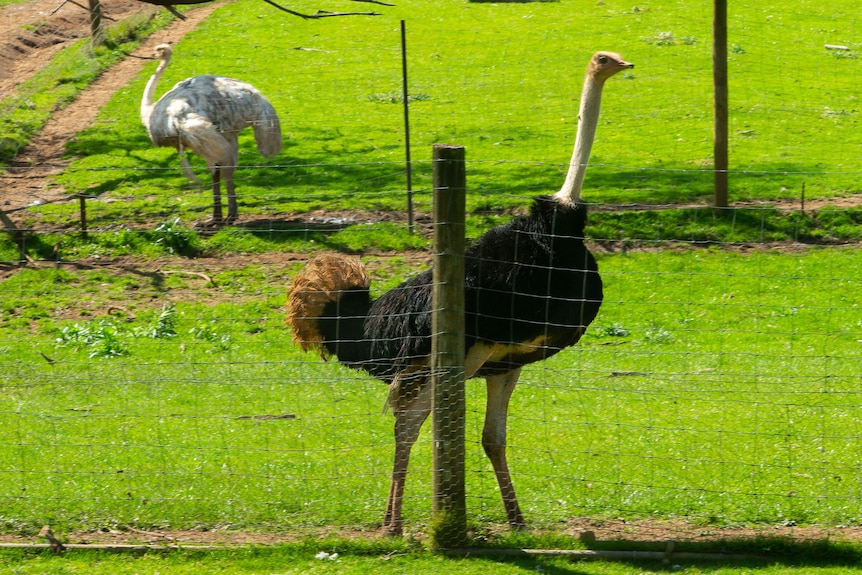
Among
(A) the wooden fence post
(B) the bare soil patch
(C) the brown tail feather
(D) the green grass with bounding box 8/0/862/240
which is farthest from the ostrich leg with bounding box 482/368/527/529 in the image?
(A) the wooden fence post

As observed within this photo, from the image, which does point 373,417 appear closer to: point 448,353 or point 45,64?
point 448,353

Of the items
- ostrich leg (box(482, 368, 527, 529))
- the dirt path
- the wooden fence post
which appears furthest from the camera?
the dirt path

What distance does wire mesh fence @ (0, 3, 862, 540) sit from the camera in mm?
7090

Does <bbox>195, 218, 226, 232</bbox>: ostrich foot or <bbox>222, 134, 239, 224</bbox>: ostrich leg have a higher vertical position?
<bbox>222, 134, 239, 224</bbox>: ostrich leg

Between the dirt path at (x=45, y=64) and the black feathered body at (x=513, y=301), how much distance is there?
904cm

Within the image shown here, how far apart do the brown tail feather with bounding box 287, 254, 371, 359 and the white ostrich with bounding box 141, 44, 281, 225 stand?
24.7 ft

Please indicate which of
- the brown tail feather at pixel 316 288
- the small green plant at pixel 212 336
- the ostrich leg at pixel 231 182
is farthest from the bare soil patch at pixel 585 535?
the ostrich leg at pixel 231 182

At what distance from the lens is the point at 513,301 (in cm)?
630

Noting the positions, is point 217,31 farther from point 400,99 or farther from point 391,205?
point 391,205

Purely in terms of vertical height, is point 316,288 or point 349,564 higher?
point 316,288

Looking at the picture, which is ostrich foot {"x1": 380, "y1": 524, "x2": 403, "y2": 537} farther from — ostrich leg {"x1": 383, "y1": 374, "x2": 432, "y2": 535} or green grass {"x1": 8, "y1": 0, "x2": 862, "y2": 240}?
green grass {"x1": 8, "y1": 0, "x2": 862, "y2": 240}

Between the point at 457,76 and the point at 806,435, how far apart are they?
14.8 m

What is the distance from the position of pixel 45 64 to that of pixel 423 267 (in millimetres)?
12047

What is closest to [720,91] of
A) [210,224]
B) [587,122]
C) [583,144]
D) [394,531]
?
[210,224]
